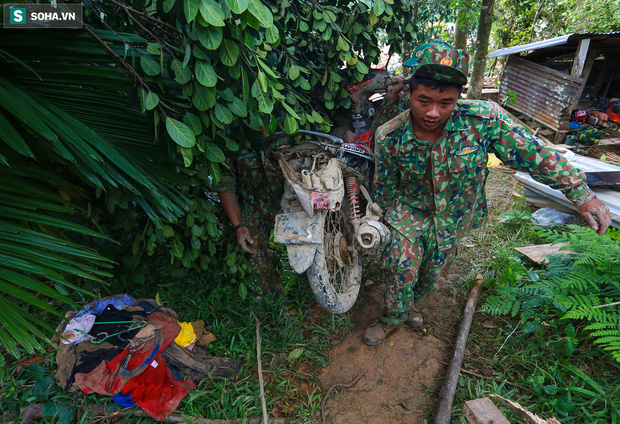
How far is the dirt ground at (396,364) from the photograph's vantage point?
214 cm

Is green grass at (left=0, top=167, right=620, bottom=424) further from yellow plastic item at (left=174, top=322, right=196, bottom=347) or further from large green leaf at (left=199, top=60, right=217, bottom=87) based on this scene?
large green leaf at (left=199, top=60, right=217, bottom=87)

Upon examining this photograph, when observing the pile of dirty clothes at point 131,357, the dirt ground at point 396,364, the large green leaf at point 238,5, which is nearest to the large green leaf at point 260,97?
the large green leaf at point 238,5

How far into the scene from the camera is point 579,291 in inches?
90.2

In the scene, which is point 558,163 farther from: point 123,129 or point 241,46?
point 123,129

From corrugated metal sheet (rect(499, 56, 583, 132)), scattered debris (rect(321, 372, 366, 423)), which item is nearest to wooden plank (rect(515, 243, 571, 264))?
scattered debris (rect(321, 372, 366, 423))

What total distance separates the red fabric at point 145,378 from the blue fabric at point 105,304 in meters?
0.34

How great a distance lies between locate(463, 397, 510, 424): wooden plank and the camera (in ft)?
5.80

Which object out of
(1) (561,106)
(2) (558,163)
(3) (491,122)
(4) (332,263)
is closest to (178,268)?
(4) (332,263)

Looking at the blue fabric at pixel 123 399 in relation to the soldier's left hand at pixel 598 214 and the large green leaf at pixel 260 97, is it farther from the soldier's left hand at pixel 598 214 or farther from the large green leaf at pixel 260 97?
the soldier's left hand at pixel 598 214

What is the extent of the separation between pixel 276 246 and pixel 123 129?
1.90m

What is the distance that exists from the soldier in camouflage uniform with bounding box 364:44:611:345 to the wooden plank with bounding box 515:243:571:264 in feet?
2.73

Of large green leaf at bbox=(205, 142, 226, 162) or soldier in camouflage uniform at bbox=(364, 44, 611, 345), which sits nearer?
large green leaf at bbox=(205, 142, 226, 162)

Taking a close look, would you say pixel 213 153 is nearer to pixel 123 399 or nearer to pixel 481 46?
pixel 123 399

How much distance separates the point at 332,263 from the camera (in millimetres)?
2590
